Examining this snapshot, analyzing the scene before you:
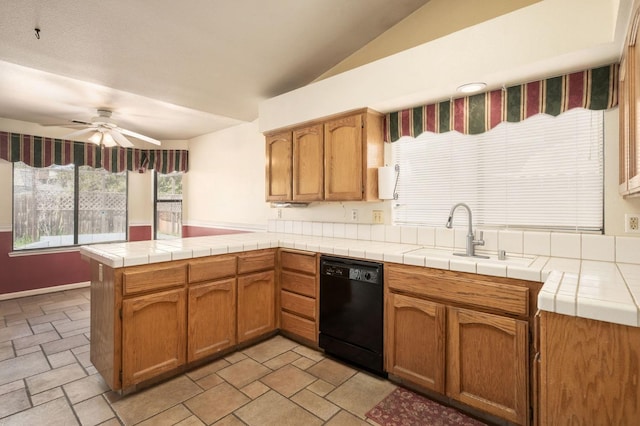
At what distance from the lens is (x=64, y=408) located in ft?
6.51

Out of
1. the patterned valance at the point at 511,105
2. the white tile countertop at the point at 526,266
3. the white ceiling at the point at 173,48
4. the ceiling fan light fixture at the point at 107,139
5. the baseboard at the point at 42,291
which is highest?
the white ceiling at the point at 173,48

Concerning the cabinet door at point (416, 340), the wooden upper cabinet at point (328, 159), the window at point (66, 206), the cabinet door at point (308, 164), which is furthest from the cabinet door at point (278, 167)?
the window at point (66, 206)

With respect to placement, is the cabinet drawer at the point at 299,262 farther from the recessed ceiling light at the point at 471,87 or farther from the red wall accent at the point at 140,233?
the red wall accent at the point at 140,233

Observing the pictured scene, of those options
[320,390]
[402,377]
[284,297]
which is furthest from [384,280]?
[284,297]

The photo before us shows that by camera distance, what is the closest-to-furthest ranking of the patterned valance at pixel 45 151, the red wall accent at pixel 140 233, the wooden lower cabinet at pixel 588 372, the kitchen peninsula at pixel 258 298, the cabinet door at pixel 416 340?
the wooden lower cabinet at pixel 588 372, the kitchen peninsula at pixel 258 298, the cabinet door at pixel 416 340, the patterned valance at pixel 45 151, the red wall accent at pixel 140 233

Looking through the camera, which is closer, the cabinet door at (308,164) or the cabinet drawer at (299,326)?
the cabinet drawer at (299,326)

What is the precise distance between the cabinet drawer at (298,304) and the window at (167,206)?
147 inches

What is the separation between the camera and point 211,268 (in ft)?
8.19

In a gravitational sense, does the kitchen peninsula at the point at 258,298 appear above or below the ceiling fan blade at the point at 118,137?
below

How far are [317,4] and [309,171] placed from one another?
1.41m

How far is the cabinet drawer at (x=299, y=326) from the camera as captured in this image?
2.75m

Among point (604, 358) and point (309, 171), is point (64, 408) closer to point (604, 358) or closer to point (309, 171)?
point (309, 171)

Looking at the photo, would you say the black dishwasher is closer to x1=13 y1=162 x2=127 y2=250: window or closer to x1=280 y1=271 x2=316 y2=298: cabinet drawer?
x1=280 y1=271 x2=316 y2=298: cabinet drawer

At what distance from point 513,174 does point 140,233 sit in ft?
19.2
